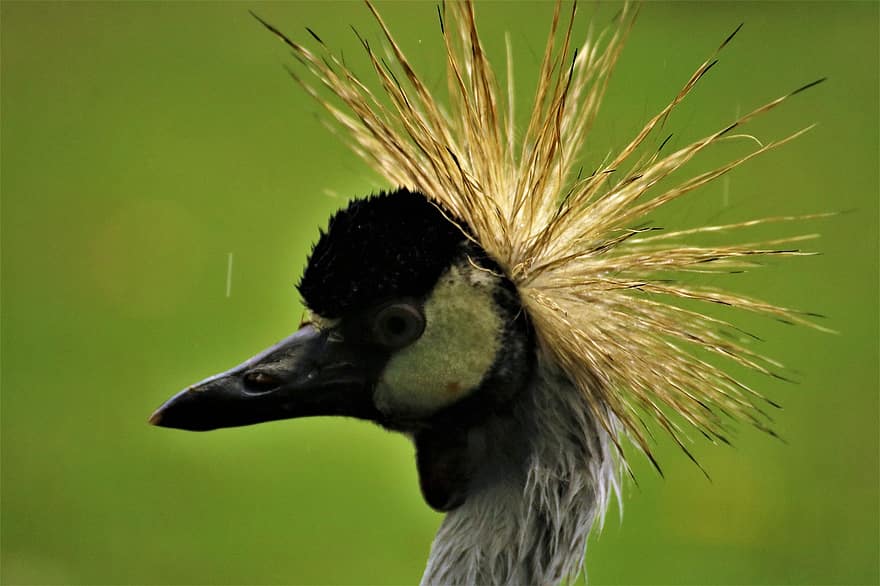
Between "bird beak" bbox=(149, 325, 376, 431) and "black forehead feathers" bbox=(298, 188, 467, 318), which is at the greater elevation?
"black forehead feathers" bbox=(298, 188, 467, 318)

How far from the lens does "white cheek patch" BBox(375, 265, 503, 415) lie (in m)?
1.36

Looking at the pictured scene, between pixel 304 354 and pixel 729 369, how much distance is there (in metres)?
2.08

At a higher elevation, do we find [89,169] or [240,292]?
[89,169]

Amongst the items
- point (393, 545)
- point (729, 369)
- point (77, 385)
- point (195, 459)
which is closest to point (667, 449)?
point (729, 369)

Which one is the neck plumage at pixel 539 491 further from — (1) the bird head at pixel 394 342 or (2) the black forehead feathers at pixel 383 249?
(2) the black forehead feathers at pixel 383 249

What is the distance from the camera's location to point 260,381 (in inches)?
54.6

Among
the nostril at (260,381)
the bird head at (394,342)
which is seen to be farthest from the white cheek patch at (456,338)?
the nostril at (260,381)

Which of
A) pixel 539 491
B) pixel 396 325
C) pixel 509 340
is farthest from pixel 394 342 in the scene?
pixel 539 491

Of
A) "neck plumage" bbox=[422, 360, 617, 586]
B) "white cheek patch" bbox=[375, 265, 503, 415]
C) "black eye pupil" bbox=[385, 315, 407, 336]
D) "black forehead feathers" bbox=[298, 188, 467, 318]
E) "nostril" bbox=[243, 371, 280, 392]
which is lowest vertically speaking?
Answer: "neck plumage" bbox=[422, 360, 617, 586]

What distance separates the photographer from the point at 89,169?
4.71m

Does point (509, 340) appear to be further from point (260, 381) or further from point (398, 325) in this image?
point (260, 381)

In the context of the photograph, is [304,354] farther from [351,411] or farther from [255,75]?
[255,75]

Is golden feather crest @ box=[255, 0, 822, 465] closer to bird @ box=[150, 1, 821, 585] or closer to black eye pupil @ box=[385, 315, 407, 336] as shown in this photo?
bird @ box=[150, 1, 821, 585]

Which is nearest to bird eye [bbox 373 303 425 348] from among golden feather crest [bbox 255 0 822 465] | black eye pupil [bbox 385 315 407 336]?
black eye pupil [bbox 385 315 407 336]
